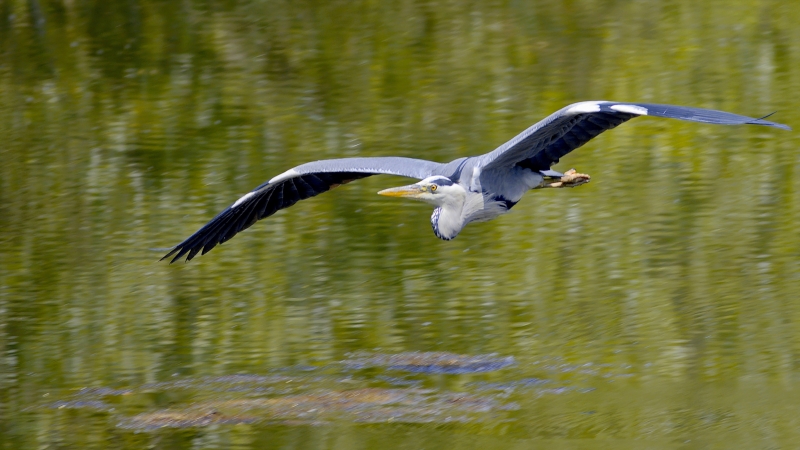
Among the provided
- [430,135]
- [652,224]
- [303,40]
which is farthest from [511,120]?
[303,40]

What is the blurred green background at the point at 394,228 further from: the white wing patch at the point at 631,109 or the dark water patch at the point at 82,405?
the white wing patch at the point at 631,109

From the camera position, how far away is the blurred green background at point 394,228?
9180 millimetres

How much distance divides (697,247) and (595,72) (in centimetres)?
299

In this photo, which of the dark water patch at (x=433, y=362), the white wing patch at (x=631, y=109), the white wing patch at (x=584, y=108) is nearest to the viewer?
the white wing patch at (x=631, y=109)

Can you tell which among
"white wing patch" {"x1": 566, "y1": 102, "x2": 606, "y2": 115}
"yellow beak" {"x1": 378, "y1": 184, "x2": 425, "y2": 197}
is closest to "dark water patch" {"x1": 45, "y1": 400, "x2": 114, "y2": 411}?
"yellow beak" {"x1": 378, "y1": 184, "x2": 425, "y2": 197}

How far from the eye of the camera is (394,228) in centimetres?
1170

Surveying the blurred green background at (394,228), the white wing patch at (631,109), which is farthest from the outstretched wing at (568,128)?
the blurred green background at (394,228)

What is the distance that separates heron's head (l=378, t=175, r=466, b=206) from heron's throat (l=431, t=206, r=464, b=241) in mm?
93

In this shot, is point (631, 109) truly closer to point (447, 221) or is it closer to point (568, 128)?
point (568, 128)

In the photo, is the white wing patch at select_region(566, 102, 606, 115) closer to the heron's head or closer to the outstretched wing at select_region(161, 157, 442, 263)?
the heron's head

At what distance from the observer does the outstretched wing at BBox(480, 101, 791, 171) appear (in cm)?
623

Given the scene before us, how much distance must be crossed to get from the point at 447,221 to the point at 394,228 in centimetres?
398

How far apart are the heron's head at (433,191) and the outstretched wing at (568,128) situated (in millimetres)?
274

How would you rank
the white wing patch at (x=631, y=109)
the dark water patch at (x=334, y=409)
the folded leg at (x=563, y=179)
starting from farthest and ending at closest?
the dark water patch at (x=334, y=409), the folded leg at (x=563, y=179), the white wing patch at (x=631, y=109)
